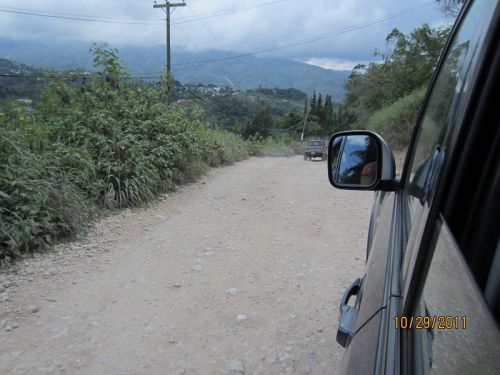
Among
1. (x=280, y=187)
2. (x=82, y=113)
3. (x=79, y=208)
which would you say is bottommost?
(x=280, y=187)

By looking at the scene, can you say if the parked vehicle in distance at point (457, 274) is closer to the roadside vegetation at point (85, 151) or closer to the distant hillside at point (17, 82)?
the roadside vegetation at point (85, 151)

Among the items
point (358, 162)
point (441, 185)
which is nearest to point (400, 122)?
point (358, 162)

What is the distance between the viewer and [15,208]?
14.3ft

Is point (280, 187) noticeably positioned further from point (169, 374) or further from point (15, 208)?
point (169, 374)

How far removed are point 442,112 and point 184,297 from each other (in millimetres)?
2917

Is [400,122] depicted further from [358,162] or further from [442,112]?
[442,112]

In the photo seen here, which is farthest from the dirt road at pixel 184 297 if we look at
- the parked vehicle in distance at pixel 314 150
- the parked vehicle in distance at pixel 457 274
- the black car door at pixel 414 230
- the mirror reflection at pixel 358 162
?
the parked vehicle in distance at pixel 314 150

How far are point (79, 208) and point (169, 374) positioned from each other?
3.30 metres

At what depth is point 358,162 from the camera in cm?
195

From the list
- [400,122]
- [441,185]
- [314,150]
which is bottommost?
[314,150]

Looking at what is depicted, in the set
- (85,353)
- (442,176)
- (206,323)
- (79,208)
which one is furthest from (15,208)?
(442,176)

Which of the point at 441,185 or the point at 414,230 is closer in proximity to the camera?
the point at 441,185
